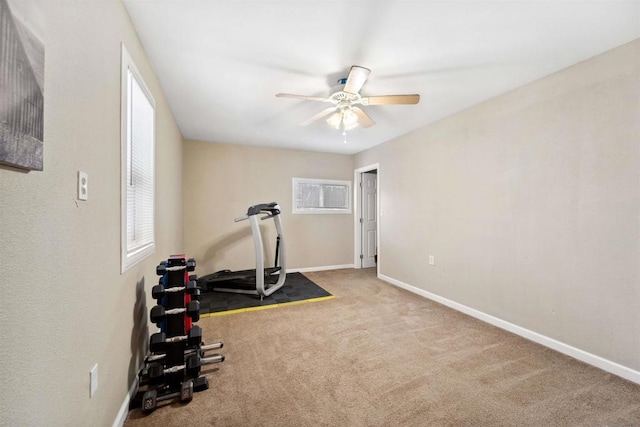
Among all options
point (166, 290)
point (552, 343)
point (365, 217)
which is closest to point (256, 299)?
point (166, 290)

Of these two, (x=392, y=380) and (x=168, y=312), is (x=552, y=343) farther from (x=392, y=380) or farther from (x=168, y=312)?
(x=168, y=312)

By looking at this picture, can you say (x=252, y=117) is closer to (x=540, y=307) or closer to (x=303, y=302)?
(x=303, y=302)

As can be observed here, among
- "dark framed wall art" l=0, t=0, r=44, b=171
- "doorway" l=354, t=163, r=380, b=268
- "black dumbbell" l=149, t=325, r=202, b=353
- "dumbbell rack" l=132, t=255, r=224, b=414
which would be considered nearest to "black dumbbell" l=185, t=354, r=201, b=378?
"dumbbell rack" l=132, t=255, r=224, b=414

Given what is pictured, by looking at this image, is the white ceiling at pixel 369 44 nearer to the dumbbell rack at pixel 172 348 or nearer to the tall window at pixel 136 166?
the tall window at pixel 136 166

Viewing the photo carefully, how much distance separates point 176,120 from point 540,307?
182 inches

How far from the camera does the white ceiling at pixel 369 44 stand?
1.60 meters

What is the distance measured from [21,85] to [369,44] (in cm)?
190

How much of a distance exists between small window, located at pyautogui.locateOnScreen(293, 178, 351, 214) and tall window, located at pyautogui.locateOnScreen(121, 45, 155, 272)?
3.04 metres

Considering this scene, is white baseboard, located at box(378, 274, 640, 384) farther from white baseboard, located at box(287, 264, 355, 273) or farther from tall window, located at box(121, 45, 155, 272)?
tall window, located at box(121, 45, 155, 272)

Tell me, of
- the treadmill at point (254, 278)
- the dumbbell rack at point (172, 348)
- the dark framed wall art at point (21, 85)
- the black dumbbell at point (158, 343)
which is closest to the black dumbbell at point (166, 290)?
the dumbbell rack at point (172, 348)

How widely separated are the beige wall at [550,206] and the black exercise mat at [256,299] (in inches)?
66.2

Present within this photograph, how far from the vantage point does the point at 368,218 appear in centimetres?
568

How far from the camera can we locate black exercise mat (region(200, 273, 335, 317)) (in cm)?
329

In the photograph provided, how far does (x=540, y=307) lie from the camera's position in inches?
94.4
